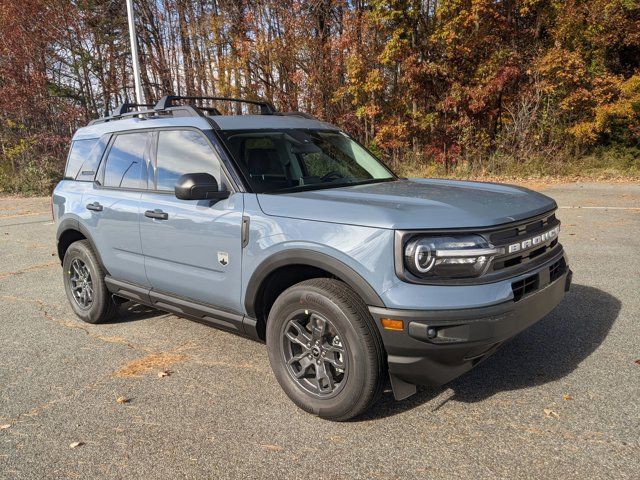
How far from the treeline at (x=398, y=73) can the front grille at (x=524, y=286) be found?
1453 centimetres

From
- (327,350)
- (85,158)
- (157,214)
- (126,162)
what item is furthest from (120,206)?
(327,350)

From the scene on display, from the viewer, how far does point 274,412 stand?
311 cm

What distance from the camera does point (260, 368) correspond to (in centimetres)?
373

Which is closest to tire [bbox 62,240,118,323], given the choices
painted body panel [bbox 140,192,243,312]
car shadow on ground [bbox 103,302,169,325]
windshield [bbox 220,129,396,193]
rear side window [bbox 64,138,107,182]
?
car shadow on ground [bbox 103,302,169,325]

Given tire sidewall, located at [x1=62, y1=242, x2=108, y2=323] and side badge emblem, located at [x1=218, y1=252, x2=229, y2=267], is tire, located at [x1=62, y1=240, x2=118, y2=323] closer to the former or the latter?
tire sidewall, located at [x1=62, y1=242, x2=108, y2=323]

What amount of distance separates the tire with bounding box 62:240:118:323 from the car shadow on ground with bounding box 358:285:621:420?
2.82 meters

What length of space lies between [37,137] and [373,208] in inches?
852

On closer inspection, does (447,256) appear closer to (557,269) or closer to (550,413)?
(557,269)

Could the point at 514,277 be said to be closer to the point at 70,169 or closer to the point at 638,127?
the point at 70,169

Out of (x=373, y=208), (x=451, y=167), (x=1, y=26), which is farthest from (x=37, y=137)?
(x=373, y=208)

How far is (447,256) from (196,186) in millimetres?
1610

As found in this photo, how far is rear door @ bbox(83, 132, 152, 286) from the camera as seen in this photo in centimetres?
411

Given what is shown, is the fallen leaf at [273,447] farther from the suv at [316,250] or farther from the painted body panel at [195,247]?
the painted body panel at [195,247]

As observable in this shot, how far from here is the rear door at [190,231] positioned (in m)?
3.35
